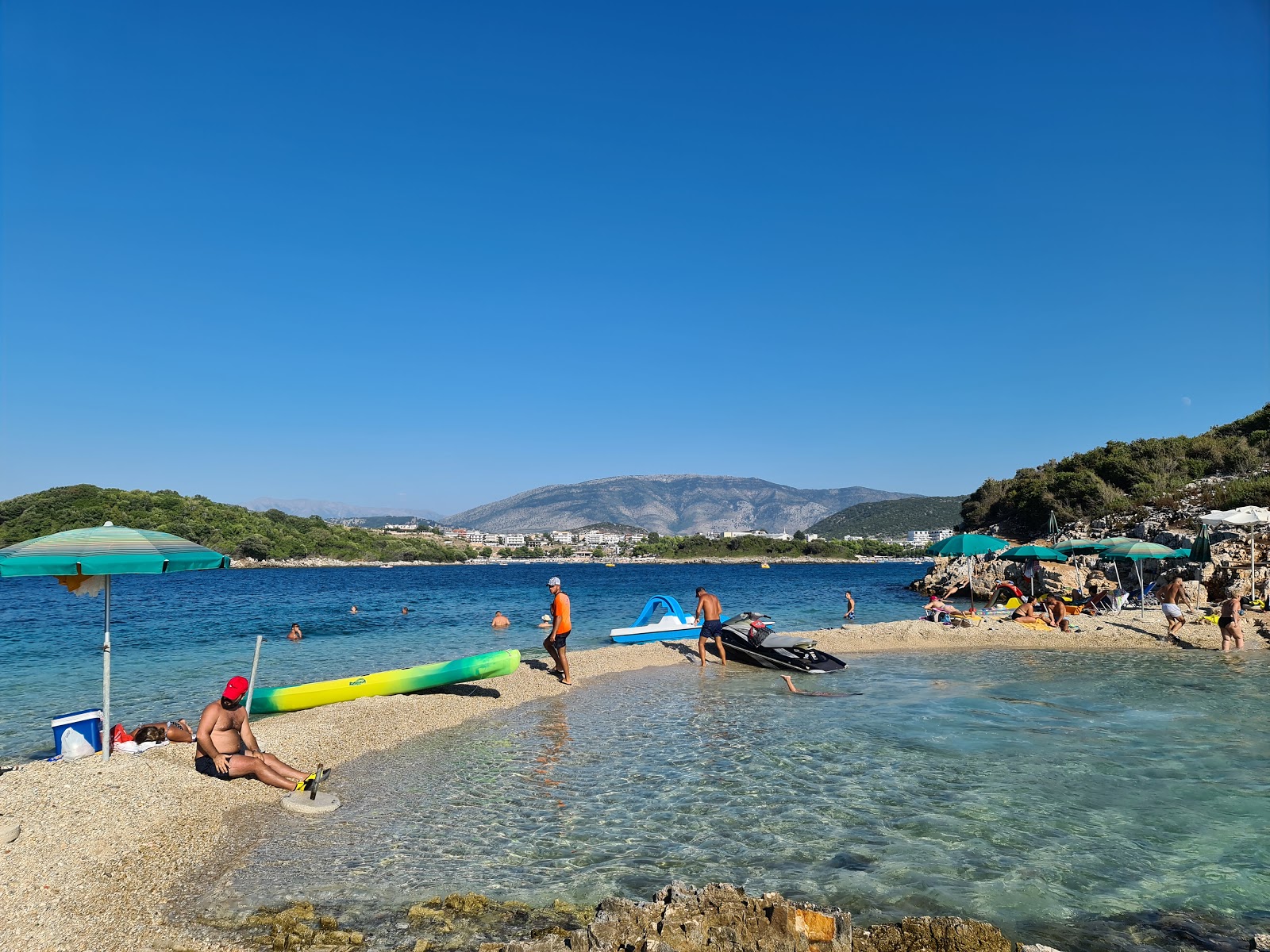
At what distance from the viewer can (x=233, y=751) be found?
27.6 feet

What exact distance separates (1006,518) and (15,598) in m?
66.7

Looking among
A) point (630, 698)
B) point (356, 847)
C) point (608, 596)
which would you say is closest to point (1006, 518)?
point (608, 596)

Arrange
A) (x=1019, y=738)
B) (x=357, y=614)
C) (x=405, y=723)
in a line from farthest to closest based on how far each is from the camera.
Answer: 1. (x=357, y=614)
2. (x=405, y=723)
3. (x=1019, y=738)

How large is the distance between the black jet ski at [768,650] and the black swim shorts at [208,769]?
11.2m

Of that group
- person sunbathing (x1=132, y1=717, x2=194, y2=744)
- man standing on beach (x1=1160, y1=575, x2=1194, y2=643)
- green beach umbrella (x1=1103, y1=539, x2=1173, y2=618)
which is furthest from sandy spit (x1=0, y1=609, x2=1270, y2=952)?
green beach umbrella (x1=1103, y1=539, x2=1173, y2=618)

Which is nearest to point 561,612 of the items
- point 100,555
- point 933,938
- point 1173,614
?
point 100,555

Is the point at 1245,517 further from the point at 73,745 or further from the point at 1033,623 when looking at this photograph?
the point at 73,745

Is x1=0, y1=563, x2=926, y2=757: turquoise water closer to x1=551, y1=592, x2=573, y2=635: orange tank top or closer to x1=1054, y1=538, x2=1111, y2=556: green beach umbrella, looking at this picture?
x1=551, y1=592, x2=573, y2=635: orange tank top

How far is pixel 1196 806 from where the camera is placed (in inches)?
302

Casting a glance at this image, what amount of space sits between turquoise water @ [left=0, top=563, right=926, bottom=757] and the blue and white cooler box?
2099mm

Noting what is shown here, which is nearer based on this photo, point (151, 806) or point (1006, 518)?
point (151, 806)

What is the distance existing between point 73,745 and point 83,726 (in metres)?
0.22

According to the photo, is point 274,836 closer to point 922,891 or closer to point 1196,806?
point 922,891

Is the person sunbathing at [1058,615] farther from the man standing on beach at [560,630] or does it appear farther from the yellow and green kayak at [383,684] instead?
the yellow and green kayak at [383,684]
